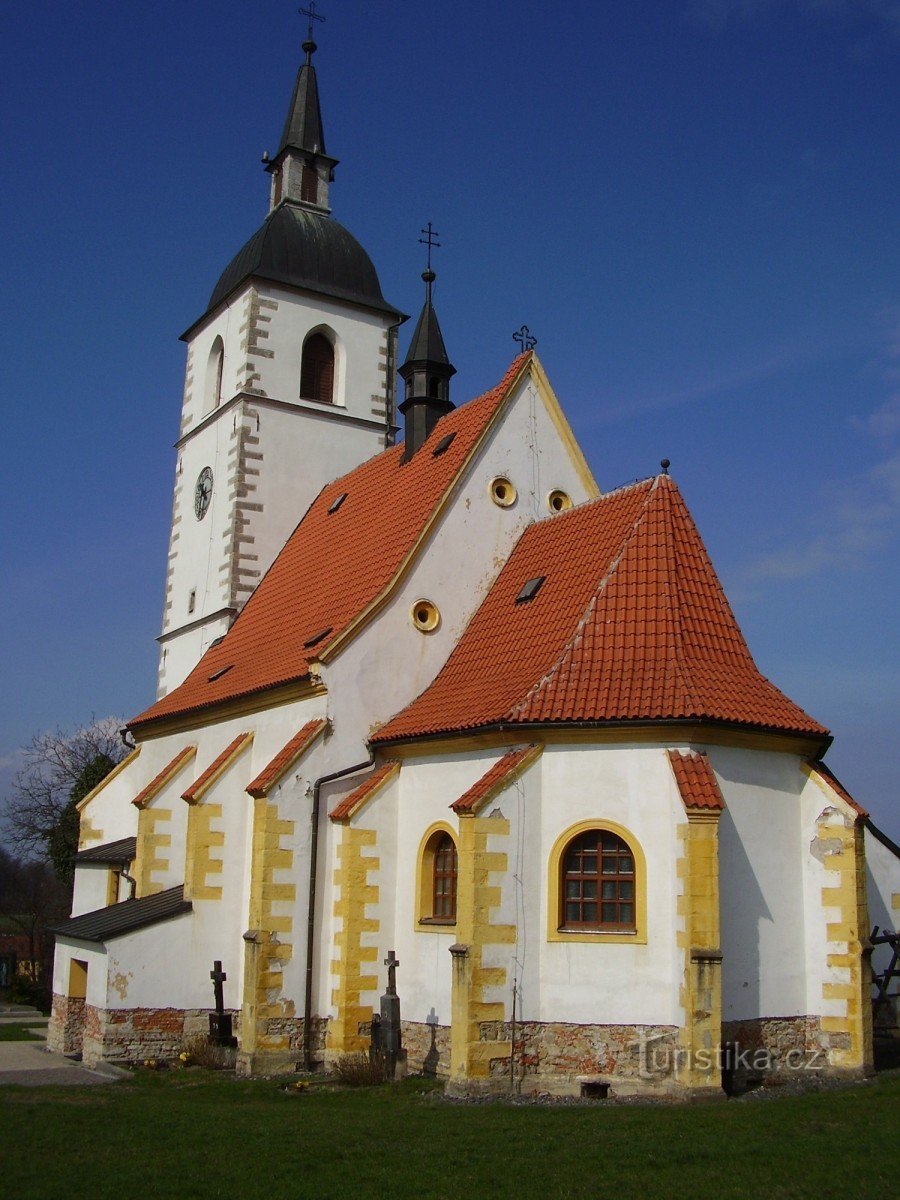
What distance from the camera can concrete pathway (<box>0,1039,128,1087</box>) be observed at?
16.9m

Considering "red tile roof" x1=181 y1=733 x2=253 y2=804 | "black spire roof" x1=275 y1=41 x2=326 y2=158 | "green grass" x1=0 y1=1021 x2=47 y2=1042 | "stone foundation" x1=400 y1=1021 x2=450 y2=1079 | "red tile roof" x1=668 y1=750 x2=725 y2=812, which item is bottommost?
"green grass" x1=0 y1=1021 x2=47 y2=1042

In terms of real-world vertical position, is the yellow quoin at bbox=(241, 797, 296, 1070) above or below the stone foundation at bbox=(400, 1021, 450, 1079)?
above

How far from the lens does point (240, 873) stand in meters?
20.1

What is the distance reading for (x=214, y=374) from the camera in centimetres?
2903

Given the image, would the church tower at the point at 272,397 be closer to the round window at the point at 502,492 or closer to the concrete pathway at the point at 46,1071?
the round window at the point at 502,492

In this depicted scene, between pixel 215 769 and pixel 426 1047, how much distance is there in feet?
19.7

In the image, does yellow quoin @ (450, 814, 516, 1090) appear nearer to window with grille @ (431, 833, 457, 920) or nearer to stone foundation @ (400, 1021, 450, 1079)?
stone foundation @ (400, 1021, 450, 1079)

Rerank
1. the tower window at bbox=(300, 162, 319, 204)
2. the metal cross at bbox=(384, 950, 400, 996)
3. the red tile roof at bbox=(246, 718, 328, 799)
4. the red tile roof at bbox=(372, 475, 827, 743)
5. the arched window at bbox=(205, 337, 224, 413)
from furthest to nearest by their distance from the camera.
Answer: the tower window at bbox=(300, 162, 319, 204)
the arched window at bbox=(205, 337, 224, 413)
the red tile roof at bbox=(246, 718, 328, 799)
the metal cross at bbox=(384, 950, 400, 996)
the red tile roof at bbox=(372, 475, 827, 743)

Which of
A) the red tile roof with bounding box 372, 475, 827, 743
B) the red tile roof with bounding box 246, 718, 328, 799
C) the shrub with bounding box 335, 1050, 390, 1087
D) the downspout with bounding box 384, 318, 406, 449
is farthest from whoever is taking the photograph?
the downspout with bounding box 384, 318, 406, 449

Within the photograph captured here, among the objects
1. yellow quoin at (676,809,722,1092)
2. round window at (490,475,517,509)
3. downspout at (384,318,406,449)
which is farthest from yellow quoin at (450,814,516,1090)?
downspout at (384,318,406,449)

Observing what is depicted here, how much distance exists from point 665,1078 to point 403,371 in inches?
570

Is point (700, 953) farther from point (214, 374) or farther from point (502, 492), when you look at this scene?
point (214, 374)

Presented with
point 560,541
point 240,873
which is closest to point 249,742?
point 240,873

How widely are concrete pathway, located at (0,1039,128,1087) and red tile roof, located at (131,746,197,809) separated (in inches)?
179
